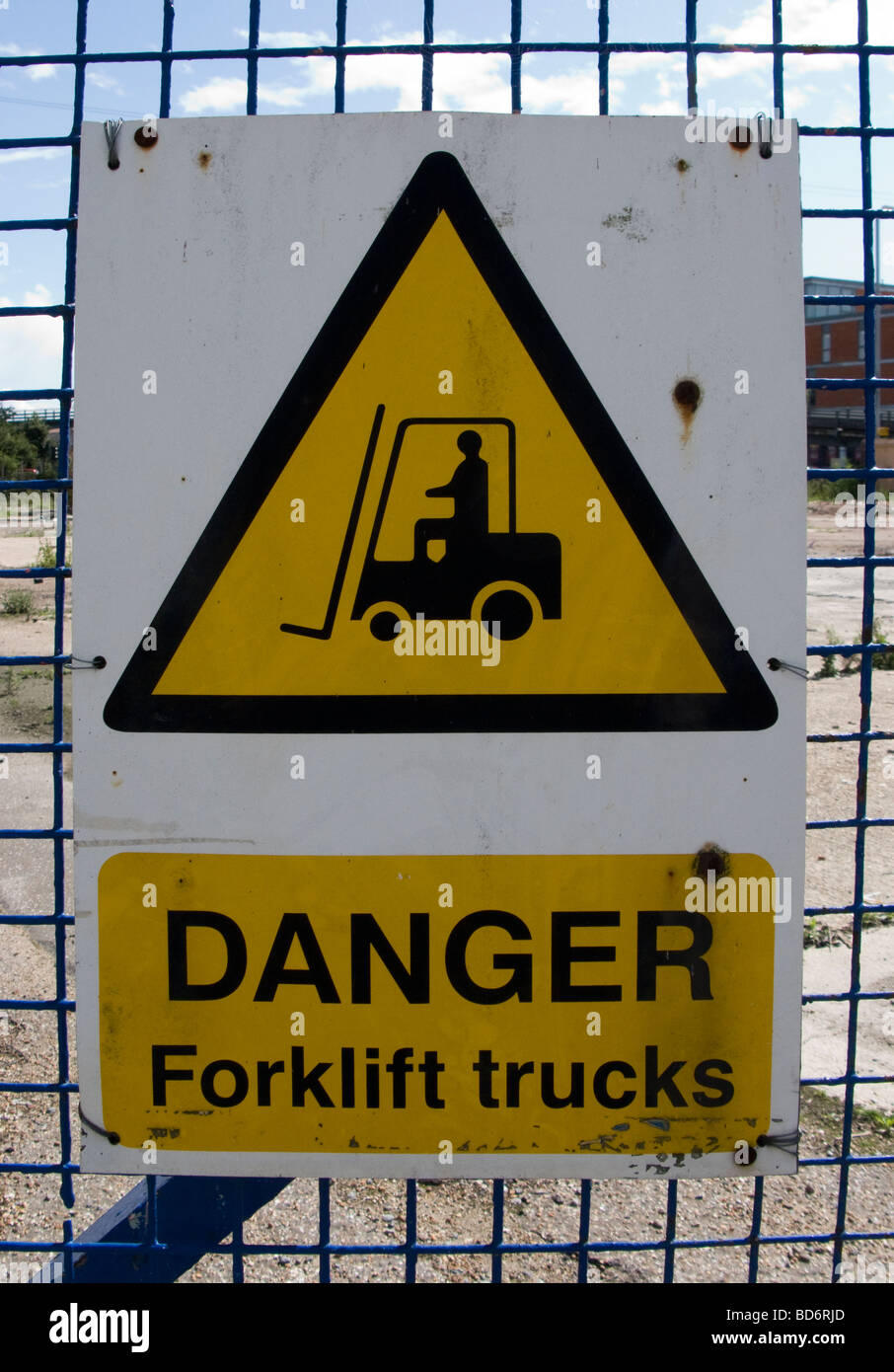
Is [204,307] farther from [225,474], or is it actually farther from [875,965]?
[875,965]

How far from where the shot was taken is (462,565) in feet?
4.19

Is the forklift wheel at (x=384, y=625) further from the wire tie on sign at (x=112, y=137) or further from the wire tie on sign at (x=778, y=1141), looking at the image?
the wire tie on sign at (x=778, y=1141)

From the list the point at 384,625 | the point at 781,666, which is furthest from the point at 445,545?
the point at 781,666

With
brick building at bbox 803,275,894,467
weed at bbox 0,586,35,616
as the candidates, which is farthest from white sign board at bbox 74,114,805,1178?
brick building at bbox 803,275,894,467

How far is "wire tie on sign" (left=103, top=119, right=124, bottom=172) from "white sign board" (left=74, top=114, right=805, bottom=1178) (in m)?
0.02

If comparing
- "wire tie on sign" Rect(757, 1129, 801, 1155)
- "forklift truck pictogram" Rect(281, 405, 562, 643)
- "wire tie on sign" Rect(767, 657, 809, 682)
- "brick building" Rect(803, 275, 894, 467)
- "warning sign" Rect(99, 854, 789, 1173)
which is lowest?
"wire tie on sign" Rect(757, 1129, 801, 1155)

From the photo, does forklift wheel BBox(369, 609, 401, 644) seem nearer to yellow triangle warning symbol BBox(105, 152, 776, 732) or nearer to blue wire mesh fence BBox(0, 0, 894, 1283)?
yellow triangle warning symbol BBox(105, 152, 776, 732)

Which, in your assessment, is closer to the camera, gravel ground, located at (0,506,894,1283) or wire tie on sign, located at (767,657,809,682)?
wire tie on sign, located at (767,657,809,682)

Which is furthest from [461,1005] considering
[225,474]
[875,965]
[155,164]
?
[875,965]

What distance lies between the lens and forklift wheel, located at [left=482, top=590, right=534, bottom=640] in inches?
50.5

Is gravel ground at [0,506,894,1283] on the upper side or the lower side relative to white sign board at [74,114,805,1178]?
lower

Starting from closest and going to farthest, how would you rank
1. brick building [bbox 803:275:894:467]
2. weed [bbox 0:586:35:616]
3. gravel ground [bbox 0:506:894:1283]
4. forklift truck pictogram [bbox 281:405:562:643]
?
forklift truck pictogram [bbox 281:405:562:643] → gravel ground [bbox 0:506:894:1283] → weed [bbox 0:586:35:616] → brick building [bbox 803:275:894:467]

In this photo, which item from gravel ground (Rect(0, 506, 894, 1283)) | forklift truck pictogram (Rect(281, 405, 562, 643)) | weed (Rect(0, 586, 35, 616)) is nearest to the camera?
forklift truck pictogram (Rect(281, 405, 562, 643))
